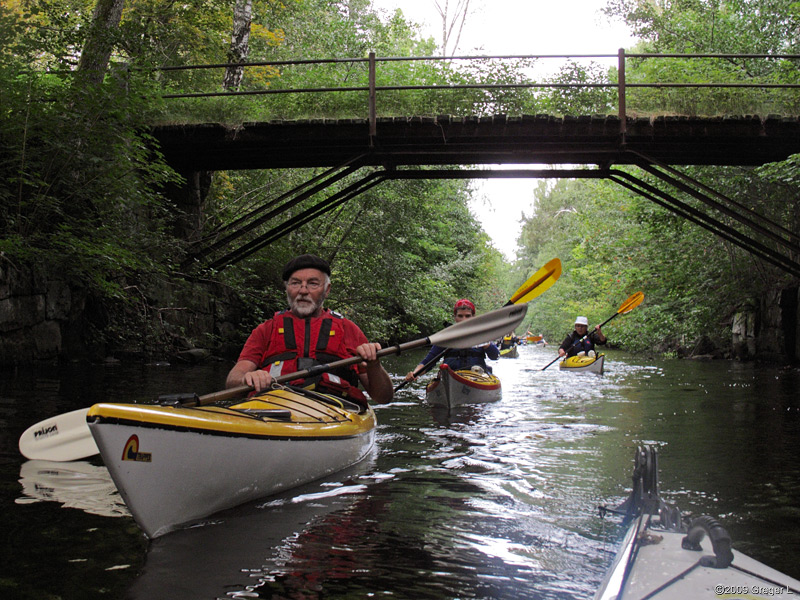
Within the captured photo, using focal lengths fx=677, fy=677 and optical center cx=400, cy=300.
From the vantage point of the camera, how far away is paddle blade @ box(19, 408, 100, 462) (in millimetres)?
3990

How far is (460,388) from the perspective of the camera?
7.35 meters

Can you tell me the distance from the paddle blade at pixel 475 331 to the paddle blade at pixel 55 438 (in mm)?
2249

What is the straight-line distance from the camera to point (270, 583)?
2.38m

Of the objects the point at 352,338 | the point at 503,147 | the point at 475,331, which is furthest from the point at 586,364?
the point at 352,338

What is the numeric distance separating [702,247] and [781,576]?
55.8ft

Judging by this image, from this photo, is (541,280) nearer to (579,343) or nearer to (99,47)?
(99,47)

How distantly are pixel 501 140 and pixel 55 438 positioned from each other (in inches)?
317

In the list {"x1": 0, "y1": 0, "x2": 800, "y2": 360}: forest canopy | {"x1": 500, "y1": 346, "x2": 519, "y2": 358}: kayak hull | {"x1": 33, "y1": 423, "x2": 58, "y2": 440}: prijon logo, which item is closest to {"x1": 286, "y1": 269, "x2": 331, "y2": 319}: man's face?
{"x1": 33, "y1": 423, "x2": 58, "y2": 440}: prijon logo

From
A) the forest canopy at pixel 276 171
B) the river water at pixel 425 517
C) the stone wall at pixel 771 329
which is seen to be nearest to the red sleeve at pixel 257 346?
the river water at pixel 425 517

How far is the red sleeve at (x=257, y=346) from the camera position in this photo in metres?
4.24

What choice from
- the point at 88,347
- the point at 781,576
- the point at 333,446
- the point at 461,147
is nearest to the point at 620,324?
the point at 461,147

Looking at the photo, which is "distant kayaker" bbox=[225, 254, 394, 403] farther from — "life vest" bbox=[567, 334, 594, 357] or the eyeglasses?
"life vest" bbox=[567, 334, 594, 357]

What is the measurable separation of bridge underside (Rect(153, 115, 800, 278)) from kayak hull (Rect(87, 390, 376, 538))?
23.9 ft

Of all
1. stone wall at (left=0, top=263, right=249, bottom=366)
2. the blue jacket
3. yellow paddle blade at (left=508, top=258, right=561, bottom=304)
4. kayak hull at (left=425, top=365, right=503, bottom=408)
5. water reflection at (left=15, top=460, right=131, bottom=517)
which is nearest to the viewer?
water reflection at (left=15, top=460, right=131, bottom=517)
